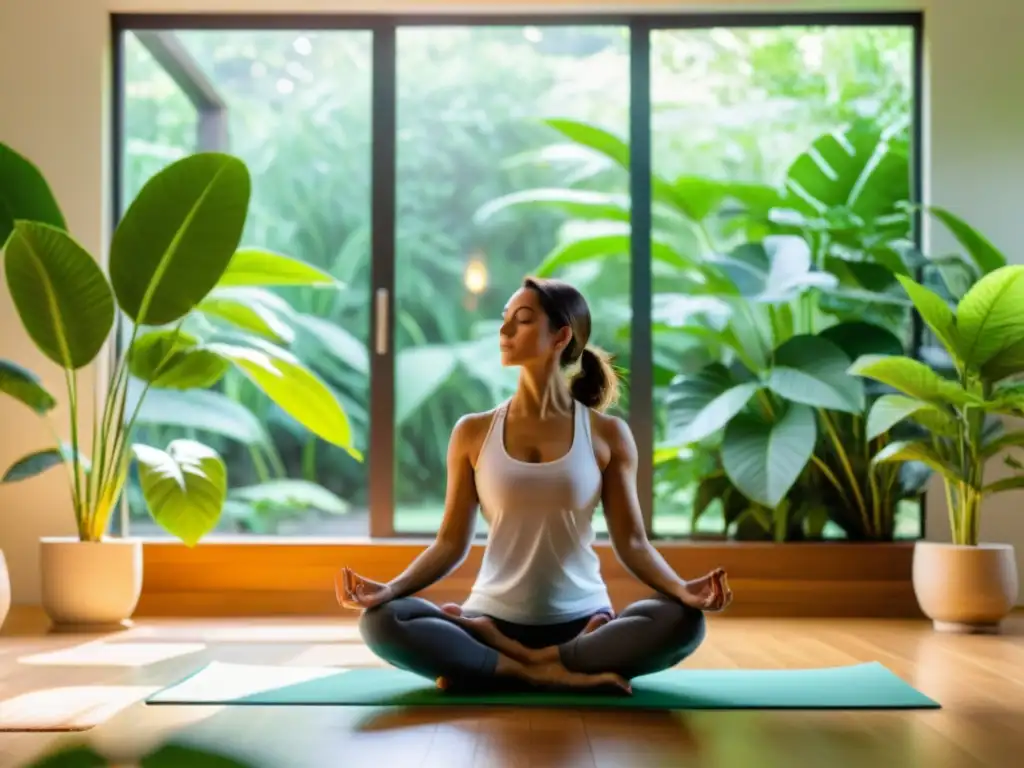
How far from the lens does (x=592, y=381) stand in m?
3.05

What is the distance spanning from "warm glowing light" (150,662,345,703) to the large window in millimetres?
1689

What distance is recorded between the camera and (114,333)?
16.2 ft

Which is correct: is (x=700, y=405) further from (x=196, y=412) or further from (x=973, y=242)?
(x=196, y=412)

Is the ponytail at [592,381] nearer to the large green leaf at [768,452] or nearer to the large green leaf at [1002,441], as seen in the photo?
the large green leaf at [768,452]

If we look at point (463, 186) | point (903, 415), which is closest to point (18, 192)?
point (463, 186)

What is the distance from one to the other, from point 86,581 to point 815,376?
2461 mm

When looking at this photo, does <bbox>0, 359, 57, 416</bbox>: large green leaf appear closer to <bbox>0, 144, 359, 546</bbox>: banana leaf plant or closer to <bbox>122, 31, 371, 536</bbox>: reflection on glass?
<bbox>0, 144, 359, 546</bbox>: banana leaf plant

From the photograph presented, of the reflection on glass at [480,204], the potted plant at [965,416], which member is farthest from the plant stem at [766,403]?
the potted plant at [965,416]

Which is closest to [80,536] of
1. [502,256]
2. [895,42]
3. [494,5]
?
[502,256]

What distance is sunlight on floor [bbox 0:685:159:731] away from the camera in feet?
8.34

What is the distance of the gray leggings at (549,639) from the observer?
2703 millimetres

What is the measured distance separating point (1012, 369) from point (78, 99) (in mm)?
3403

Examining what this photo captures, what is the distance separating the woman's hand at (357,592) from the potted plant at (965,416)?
1.90 meters

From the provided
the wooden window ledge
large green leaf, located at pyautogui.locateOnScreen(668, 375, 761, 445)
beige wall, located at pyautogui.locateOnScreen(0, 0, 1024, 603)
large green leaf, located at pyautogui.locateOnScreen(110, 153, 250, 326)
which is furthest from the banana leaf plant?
large green leaf, located at pyautogui.locateOnScreen(668, 375, 761, 445)
